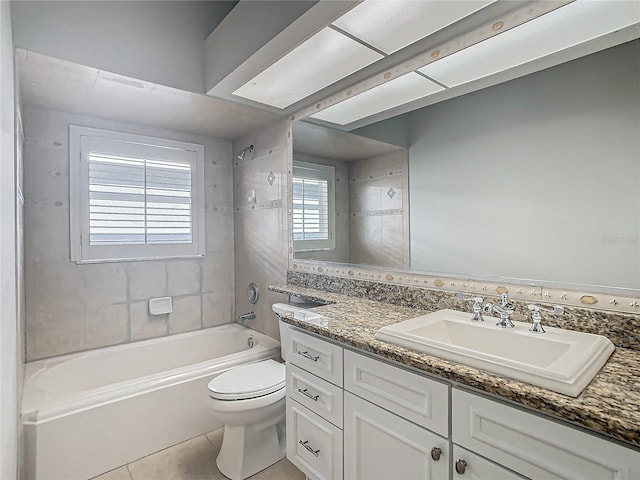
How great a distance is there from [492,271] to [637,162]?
596mm

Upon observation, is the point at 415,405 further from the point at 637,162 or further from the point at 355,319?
the point at 637,162

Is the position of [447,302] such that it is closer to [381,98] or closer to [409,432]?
[409,432]

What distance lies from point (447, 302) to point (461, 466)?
27.5 inches

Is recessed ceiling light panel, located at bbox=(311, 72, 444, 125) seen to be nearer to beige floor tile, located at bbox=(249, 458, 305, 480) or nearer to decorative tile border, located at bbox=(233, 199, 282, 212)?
decorative tile border, located at bbox=(233, 199, 282, 212)

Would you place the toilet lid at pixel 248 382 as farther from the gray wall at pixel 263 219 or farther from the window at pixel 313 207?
the window at pixel 313 207

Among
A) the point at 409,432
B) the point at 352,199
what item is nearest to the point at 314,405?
the point at 409,432

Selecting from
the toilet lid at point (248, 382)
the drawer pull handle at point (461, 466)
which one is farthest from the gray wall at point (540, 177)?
the toilet lid at point (248, 382)

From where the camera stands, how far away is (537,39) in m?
1.34

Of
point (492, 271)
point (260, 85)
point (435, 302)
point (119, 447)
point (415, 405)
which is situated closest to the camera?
point (415, 405)

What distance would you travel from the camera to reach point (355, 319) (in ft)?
4.76

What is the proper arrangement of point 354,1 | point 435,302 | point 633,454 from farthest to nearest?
point 435,302
point 354,1
point 633,454

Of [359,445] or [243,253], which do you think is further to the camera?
[243,253]

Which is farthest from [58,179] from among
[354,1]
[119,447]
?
[354,1]

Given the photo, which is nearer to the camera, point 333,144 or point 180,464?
point 180,464
